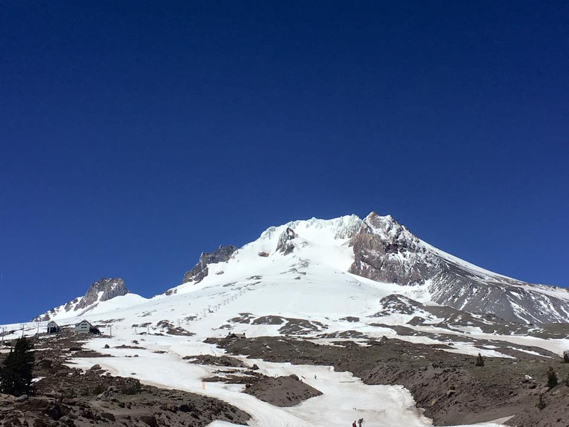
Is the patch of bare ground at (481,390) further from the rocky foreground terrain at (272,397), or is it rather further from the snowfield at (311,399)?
the snowfield at (311,399)

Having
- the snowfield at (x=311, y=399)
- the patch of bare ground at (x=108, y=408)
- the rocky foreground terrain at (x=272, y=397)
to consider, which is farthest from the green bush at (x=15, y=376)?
the snowfield at (x=311, y=399)

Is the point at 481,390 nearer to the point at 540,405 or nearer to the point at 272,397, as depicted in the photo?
the point at 540,405

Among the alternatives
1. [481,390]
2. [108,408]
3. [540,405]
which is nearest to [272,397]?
[481,390]

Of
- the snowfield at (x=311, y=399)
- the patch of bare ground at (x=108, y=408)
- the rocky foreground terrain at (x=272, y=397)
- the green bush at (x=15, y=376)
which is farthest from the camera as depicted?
the snowfield at (x=311, y=399)

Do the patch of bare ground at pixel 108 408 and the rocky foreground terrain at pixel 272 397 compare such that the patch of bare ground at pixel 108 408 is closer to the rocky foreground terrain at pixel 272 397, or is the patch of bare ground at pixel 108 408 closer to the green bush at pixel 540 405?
the rocky foreground terrain at pixel 272 397

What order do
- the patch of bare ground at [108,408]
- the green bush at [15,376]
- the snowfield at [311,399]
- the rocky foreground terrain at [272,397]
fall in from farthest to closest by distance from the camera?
the snowfield at [311,399] → the green bush at [15,376] → the rocky foreground terrain at [272,397] → the patch of bare ground at [108,408]

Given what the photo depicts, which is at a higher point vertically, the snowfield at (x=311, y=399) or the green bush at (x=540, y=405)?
the green bush at (x=540, y=405)

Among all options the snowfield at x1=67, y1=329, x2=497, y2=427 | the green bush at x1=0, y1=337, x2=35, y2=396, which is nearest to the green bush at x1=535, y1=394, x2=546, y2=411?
the snowfield at x1=67, y1=329, x2=497, y2=427

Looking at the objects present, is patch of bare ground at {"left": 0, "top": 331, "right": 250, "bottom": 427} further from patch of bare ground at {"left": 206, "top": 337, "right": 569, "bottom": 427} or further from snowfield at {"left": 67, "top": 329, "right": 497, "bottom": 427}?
patch of bare ground at {"left": 206, "top": 337, "right": 569, "bottom": 427}

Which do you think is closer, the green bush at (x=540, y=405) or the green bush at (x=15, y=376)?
the green bush at (x=540, y=405)

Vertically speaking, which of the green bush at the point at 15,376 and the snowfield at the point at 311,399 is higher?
the green bush at the point at 15,376

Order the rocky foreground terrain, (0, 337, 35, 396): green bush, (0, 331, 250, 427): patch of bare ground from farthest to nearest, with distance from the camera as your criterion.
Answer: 1. (0, 337, 35, 396): green bush
2. the rocky foreground terrain
3. (0, 331, 250, 427): patch of bare ground

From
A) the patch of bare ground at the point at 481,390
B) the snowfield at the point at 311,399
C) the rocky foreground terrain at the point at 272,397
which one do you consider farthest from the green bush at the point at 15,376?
the patch of bare ground at the point at 481,390

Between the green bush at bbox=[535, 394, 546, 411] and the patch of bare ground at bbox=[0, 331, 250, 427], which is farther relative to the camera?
the green bush at bbox=[535, 394, 546, 411]
